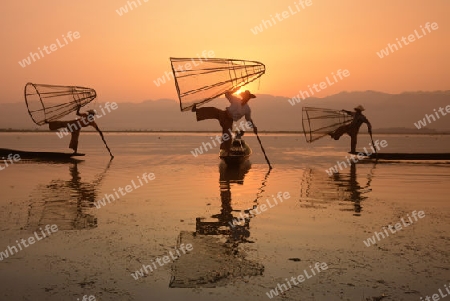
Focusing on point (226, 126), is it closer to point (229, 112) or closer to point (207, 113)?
point (229, 112)

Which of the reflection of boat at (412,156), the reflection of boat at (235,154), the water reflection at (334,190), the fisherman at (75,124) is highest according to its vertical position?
the fisherman at (75,124)

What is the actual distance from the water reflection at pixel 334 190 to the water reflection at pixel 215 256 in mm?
3028

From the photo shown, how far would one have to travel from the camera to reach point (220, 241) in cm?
765

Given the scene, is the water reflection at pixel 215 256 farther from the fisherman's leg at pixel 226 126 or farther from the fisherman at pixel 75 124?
the fisherman at pixel 75 124

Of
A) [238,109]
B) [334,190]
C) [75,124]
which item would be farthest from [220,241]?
[75,124]

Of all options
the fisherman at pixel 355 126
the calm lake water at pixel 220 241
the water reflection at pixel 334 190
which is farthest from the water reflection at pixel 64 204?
the fisherman at pixel 355 126

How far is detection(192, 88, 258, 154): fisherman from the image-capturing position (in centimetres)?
2105

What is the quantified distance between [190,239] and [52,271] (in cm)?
253

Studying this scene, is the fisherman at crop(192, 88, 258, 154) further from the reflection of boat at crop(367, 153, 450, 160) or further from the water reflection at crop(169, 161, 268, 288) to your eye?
the water reflection at crop(169, 161, 268, 288)

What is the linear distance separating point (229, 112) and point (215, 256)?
14.8 meters

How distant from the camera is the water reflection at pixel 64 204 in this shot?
9.12 meters

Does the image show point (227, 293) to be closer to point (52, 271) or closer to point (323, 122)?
point (52, 271)

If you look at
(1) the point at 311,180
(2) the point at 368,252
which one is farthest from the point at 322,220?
(1) the point at 311,180

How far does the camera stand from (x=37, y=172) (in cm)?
1889
